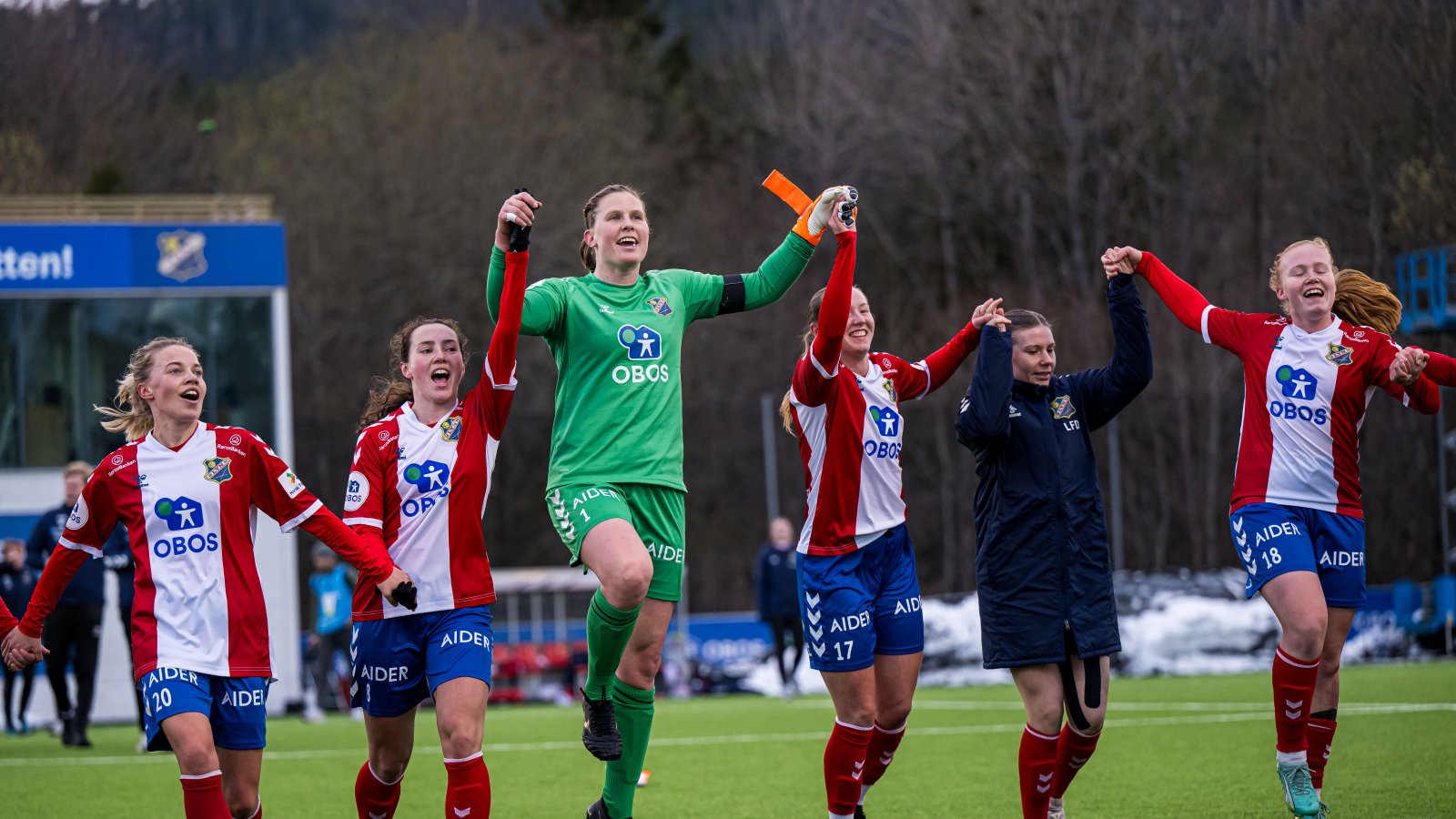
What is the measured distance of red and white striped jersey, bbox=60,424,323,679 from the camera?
19.4ft

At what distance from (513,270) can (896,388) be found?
6.99ft

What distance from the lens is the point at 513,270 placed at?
584 cm

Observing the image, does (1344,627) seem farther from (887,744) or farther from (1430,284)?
(1430,284)

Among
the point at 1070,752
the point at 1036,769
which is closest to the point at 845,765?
the point at 1036,769

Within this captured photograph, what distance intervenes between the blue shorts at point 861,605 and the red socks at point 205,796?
242 cm

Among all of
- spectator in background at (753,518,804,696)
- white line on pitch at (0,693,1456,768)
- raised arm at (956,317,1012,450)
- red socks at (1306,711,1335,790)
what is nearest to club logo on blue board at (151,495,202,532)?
raised arm at (956,317,1012,450)

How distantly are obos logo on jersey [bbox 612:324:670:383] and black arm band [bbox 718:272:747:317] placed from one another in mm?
411

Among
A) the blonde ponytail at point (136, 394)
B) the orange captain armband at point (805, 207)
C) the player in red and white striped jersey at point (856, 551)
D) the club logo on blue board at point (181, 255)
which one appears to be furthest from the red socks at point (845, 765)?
the club logo on blue board at point (181, 255)

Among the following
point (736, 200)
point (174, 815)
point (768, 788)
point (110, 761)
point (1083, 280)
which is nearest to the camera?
point (174, 815)

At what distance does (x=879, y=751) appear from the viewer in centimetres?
716

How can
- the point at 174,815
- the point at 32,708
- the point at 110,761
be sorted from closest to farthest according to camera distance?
the point at 174,815 → the point at 110,761 → the point at 32,708

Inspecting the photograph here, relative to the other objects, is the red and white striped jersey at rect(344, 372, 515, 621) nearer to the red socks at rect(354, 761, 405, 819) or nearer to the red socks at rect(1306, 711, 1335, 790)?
the red socks at rect(354, 761, 405, 819)

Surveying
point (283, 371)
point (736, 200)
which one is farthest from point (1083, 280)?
point (283, 371)

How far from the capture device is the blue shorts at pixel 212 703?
5746mm
